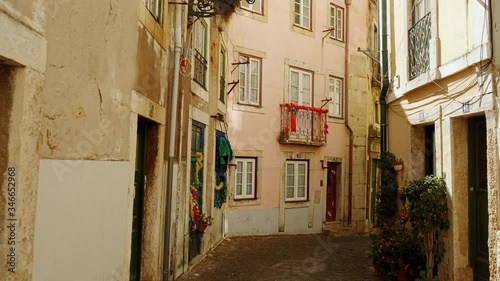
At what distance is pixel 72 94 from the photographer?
12.8ft

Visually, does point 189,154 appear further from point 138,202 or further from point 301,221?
point 301,221

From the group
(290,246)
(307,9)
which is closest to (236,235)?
(290,246)

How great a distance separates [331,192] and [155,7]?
11.3m

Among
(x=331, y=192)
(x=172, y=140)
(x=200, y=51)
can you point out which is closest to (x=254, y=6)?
(x=200, y=51)

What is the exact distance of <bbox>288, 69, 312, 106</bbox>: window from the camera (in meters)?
14.8

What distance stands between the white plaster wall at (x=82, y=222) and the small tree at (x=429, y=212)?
4.14m

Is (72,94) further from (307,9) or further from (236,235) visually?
(307,9)

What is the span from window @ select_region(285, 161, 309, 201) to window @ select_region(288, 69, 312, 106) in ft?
6.78

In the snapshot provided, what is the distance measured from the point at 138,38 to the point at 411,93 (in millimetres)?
4989

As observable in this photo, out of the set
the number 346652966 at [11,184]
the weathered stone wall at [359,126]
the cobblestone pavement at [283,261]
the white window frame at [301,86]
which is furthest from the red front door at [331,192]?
the number 346652966 at [11,184]

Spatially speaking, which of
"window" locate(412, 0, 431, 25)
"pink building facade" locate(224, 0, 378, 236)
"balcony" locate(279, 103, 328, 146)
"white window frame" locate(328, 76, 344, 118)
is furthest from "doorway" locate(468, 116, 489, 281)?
"white window frame" locate(328, 76, 344, 118)

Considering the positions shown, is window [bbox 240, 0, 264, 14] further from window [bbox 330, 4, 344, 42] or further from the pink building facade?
window [bbox 330, 4, 344, 42]

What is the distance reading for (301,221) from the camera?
14656 mm

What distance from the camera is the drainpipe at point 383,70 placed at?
8.98m
